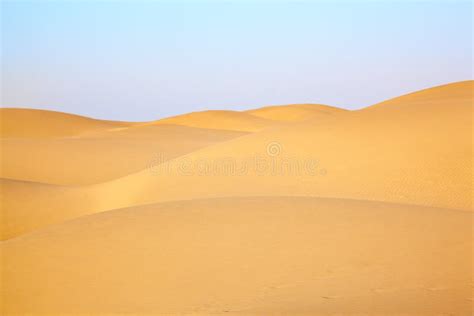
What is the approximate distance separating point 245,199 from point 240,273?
5.10m

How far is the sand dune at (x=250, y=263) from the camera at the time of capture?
18.2 ft

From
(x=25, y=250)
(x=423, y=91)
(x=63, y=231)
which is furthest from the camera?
(x=423, y=91)

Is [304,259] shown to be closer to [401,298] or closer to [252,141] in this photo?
[401,298]

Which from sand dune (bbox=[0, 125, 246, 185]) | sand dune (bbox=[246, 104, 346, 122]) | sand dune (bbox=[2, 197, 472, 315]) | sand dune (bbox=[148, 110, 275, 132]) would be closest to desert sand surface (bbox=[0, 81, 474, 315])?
sand dune (bbox=[2, 197, 472, 315])

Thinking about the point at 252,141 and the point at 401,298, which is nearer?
the point at 401,298

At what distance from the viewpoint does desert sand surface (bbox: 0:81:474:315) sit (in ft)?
19.0

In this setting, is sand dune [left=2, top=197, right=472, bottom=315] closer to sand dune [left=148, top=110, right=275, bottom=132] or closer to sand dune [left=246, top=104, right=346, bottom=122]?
sand dune [left=148, top=110, right=275, bottom=132]

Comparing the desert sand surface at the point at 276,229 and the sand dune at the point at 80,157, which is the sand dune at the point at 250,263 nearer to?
the desert sand surface at the point at 276,229

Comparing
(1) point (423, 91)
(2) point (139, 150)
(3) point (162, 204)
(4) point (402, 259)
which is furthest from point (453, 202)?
(1) point (423, 91)

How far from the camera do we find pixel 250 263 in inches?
276

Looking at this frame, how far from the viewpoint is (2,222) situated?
15016 millimetres

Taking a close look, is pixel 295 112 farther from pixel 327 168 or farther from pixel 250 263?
pixel 250 263

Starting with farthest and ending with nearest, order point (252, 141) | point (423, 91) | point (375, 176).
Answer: point (423, 91), point (252, 141), point (375, 176)

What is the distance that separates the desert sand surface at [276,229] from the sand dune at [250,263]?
29 mm
